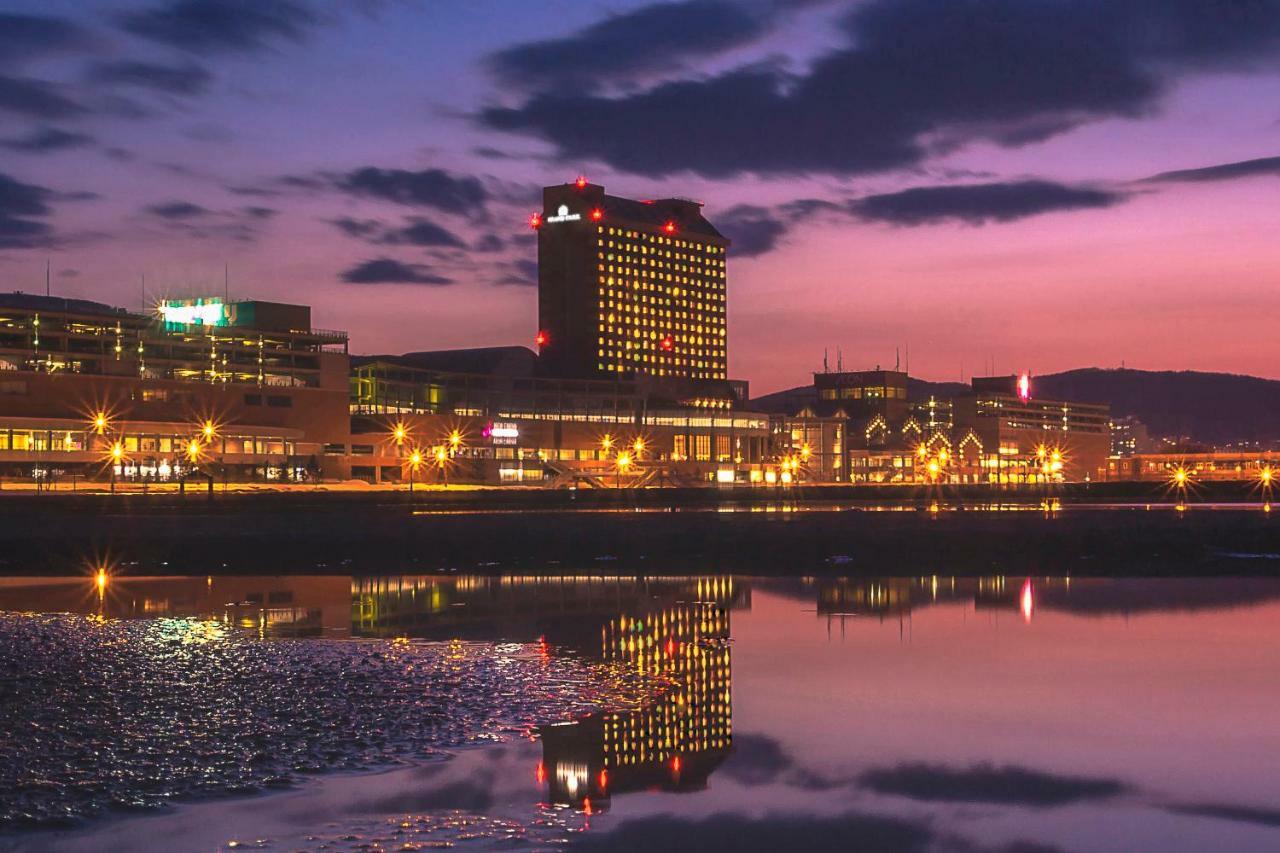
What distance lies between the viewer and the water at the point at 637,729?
1820cm

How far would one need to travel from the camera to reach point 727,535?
6825 centimetres

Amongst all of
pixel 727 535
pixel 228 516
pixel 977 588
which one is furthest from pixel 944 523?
pixel 228 516

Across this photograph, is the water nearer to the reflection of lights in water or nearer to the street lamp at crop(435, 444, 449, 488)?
the reflection of lights in water

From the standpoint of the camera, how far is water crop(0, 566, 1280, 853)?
717 inches

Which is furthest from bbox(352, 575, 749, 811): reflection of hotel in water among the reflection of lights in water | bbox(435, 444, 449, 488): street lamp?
bbox(435, 444, 449, 488): street lamp

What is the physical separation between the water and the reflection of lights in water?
0.18 ft

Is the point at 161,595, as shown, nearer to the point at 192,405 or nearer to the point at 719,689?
the point at 719,689

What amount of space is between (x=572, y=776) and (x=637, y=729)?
10.5 ft

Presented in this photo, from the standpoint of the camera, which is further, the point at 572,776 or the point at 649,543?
the point at 649,543

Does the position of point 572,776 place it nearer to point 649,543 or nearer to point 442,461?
point 649,543

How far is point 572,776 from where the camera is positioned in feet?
67.4

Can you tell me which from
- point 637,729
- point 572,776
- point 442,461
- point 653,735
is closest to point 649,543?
point 637,729

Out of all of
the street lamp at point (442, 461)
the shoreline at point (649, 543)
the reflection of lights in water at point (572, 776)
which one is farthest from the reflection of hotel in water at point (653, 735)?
the street lamp at point (442, 461)

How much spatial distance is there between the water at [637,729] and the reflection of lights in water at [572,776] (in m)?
0.05
